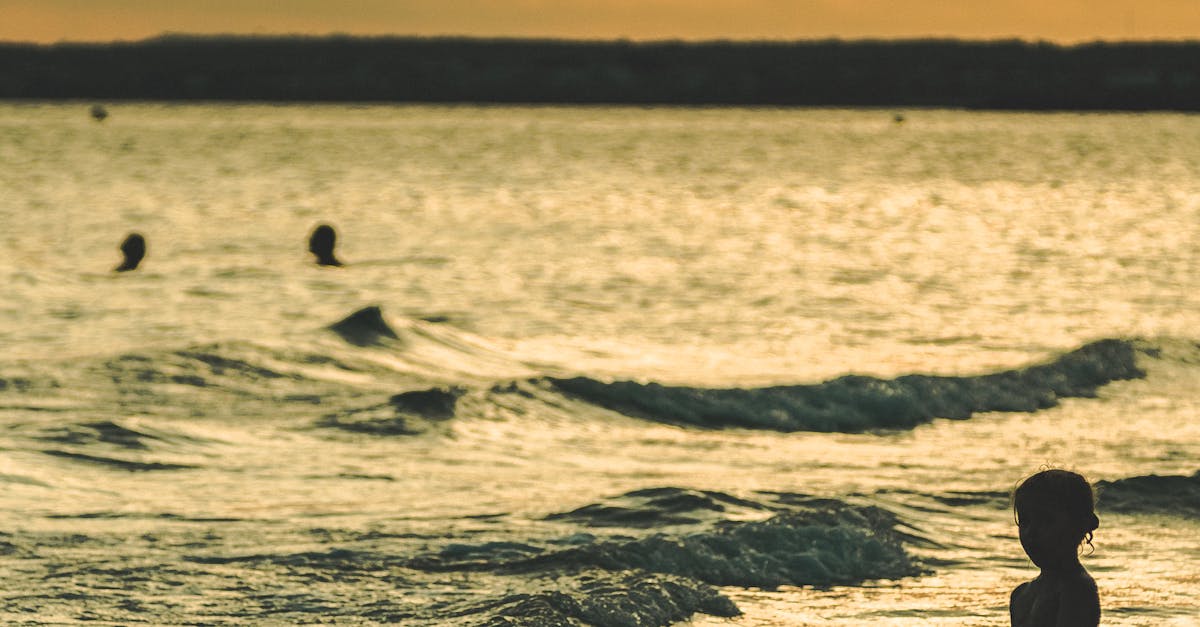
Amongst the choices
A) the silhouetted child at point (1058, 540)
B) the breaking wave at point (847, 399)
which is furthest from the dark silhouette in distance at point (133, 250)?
the silhouetted child at point (1058, 540)

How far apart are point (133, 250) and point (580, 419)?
1431 cm

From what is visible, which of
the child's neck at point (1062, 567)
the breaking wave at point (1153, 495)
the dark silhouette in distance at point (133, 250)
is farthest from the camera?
the dark silhouette in distance at point (133, 250)

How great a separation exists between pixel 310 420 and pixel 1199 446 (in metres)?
7.56

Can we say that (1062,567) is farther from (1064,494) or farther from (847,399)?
(847,399)

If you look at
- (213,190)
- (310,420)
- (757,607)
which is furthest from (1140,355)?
(213,190)

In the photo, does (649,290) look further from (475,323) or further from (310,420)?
→ (310,420)

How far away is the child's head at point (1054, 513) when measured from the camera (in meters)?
5.36

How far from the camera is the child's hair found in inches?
210

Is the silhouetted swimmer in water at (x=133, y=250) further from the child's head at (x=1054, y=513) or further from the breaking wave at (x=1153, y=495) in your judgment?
the child's head at (x=1054, y=513)

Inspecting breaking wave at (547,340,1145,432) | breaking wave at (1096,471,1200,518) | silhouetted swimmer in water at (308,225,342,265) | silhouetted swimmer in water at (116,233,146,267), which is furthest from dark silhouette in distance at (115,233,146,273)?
breaking wave at (1096,471,1200,518)

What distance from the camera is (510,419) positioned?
53.7 ft

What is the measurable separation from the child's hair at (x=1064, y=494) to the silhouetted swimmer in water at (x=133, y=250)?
2448 cm

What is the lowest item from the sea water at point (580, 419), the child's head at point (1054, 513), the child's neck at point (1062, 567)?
the sea water at point (580, 419)

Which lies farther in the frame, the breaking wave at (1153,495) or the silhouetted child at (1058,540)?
the breaking wave at (1153,495)
